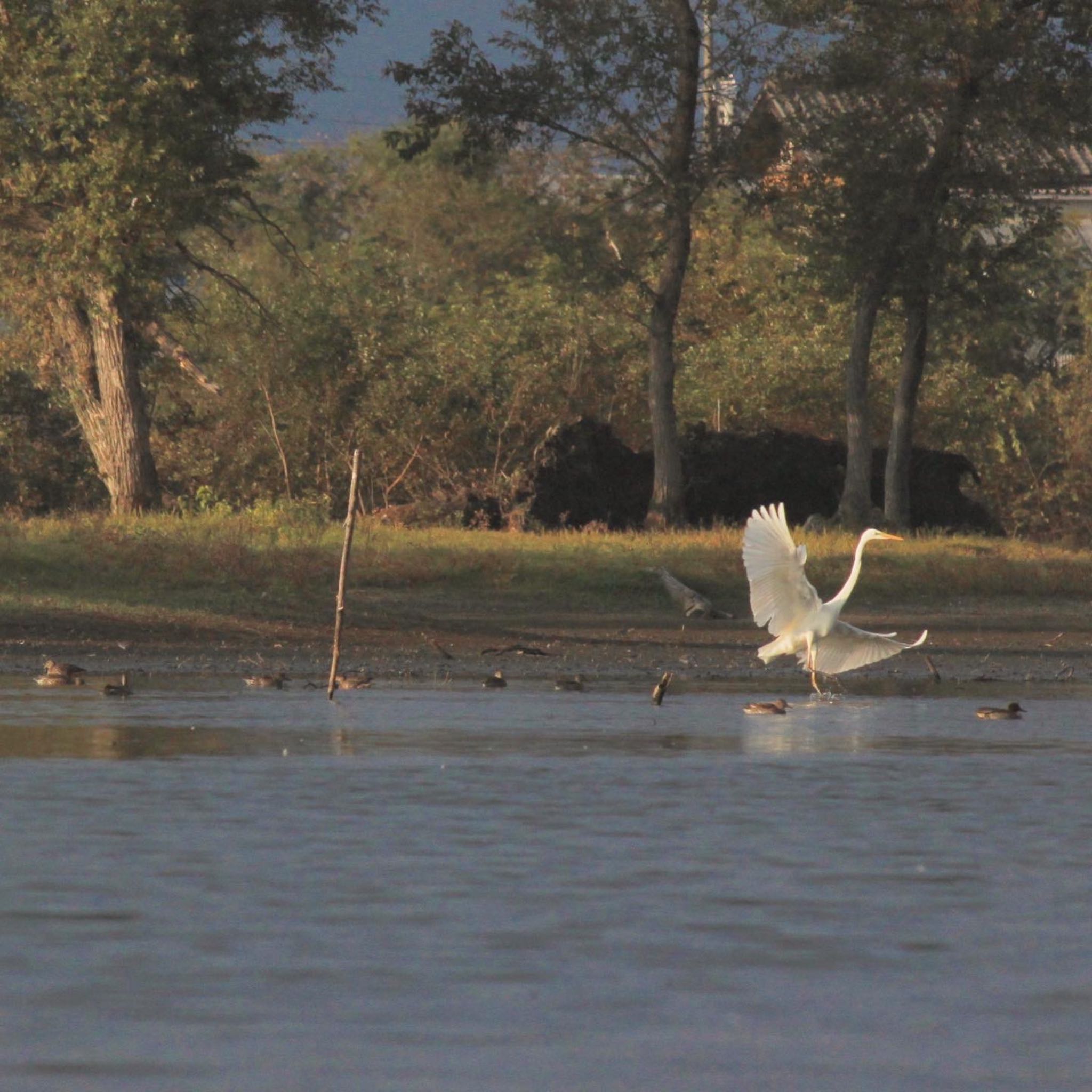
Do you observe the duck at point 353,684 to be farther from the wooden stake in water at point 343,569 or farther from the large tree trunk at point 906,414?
the large tree trunk at point 906,414

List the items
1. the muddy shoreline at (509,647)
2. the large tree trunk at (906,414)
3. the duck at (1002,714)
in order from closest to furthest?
the duck at (1002,714) < the muddy shoreline at (509,647) < the large tree trunk at (906,414)

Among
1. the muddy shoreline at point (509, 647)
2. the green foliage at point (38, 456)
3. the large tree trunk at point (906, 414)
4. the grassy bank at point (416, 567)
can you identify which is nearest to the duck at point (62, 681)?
the muddy shoreline at point (509, 647)

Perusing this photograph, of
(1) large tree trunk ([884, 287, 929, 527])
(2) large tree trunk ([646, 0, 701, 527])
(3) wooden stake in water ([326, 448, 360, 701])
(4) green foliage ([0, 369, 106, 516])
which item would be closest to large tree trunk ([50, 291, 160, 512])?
(4) green foliage ([0, 369, 106, 516])

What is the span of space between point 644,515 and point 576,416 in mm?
3977

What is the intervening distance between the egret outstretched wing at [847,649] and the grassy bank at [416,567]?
601 cm

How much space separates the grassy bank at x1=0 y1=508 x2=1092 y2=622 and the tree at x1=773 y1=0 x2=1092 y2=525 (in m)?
4.37

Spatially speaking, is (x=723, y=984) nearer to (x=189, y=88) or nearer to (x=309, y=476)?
(x=189, y=88)

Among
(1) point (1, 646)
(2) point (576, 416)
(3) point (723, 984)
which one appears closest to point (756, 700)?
(1) point (1, 646)

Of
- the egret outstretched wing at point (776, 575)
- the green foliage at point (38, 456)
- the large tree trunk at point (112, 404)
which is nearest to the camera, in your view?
the egret outstretched wing at point (776, 575)

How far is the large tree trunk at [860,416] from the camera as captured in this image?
2978 cm

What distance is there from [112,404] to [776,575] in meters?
16.1

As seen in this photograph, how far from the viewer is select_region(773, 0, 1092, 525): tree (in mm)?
28625

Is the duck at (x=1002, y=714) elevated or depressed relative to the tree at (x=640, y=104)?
depressed

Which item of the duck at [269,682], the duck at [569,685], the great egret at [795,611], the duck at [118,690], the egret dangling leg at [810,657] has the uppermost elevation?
the great egret at [795,611]
